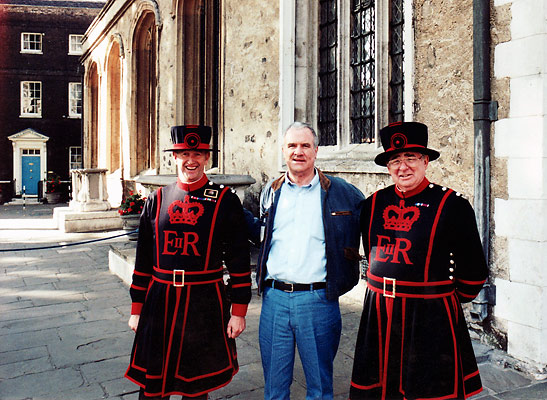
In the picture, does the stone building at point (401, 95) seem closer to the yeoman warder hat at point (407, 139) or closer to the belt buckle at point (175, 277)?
the yeoman warder hat at point (407, 139)

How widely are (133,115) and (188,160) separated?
13.1m

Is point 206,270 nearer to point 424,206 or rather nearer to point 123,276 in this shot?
point 424,206

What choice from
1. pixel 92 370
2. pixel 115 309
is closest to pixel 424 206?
pixel 92 370

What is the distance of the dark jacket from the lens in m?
2.82

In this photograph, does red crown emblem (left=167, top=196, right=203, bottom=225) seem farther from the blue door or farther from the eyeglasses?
the blue door

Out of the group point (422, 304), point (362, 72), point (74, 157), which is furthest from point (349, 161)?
point (74, 157)

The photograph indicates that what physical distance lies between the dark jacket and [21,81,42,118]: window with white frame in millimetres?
28886

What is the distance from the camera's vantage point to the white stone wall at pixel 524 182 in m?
3.81

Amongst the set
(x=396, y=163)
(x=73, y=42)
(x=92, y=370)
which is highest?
(x=73, y=42)

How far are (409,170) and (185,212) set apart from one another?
4.00 ft

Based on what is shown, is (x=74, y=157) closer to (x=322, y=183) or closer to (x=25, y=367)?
(x=25, y=367)

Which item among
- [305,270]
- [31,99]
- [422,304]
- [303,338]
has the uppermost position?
[31,99]

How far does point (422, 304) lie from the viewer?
2.52m

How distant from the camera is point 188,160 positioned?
9.75 feet
